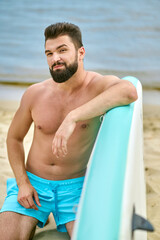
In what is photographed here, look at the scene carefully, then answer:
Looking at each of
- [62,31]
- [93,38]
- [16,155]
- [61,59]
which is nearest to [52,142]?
[16,155]

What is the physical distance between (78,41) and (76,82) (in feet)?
0.85

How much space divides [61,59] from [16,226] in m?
0.97

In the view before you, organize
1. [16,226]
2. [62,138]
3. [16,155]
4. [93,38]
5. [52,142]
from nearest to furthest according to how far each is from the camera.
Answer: [62,138] < [16,226] < [52,142] < [16,155] < [93,38]

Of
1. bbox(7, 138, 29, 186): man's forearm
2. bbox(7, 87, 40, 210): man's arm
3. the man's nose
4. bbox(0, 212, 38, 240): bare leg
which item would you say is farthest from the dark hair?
bbox(0, 212, 38, 240): bare leg

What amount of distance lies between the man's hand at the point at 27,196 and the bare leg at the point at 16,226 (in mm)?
70

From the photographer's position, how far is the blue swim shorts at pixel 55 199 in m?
1.88

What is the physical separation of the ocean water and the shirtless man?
471 centimetres

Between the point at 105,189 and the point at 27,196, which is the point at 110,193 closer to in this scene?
the point at 105,189

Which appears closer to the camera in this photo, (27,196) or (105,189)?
(105,189)

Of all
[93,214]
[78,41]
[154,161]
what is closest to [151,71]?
[154,161]

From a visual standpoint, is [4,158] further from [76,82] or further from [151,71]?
[151,71]

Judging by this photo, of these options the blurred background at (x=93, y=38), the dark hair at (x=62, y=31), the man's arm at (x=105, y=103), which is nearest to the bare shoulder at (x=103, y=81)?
the man's arm at (x=105, y=103)

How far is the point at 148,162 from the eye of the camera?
3.01 metres

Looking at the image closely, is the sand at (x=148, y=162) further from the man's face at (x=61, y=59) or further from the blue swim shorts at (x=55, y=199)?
the man's face at (x=61, y=59)
